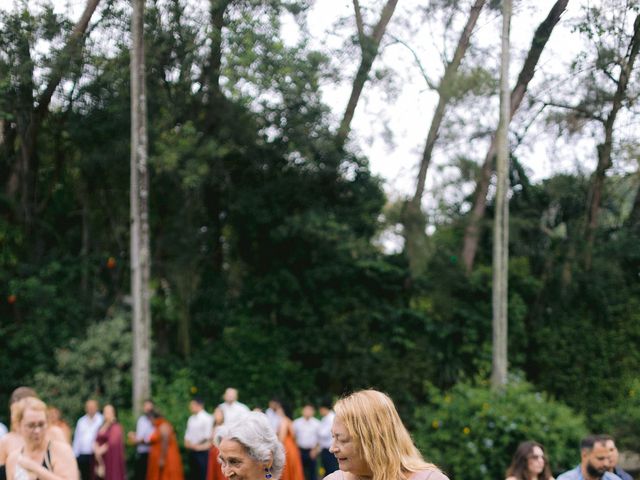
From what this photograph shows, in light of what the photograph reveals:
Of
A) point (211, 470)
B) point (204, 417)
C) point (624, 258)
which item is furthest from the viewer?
point (624, 258)

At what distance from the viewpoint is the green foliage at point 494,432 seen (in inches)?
569

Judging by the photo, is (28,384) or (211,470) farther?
(28,384)

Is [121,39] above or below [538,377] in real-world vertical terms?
above

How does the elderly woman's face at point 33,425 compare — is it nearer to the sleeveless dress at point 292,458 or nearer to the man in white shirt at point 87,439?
the sleeveless dress at point 292,458

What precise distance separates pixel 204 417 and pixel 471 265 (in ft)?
27.3

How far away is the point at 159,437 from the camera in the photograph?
44.6 ft

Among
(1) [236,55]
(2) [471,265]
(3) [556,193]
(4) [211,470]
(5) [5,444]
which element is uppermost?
(1) [236,55]

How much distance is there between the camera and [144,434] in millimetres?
13922

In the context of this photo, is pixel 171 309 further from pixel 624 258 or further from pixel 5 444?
pixel 5 444

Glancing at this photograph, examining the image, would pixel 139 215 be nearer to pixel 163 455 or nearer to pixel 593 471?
pixel 163 455

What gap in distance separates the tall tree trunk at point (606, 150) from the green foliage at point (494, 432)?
509 centimetres

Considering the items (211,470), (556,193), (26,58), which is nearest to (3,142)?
(26,58)

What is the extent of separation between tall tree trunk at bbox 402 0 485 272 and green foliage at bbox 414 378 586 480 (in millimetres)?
4206

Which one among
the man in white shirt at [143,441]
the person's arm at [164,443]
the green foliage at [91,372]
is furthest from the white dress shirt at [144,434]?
the green foliage at [91,372]
